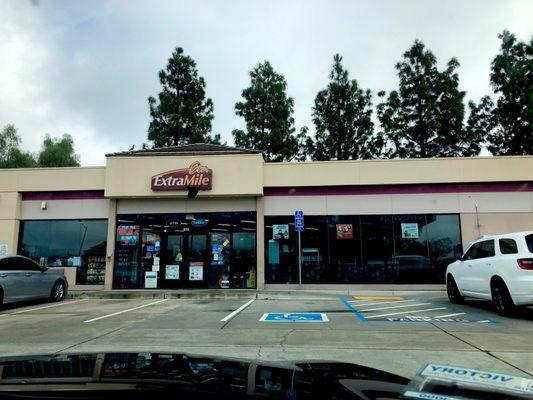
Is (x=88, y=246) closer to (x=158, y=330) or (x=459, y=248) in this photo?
(x=158, y=330)

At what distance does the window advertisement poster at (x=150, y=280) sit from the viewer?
17312 mm

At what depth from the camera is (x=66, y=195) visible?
1841 cm

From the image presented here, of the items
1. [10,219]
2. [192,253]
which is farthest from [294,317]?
[10,219]

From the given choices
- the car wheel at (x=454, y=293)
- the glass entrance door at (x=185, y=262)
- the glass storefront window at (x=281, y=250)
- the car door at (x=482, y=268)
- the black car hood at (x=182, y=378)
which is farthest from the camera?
the glass entrance door at (x=185, y=262)

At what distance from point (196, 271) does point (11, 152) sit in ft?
146

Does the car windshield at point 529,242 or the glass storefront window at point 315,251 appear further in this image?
the glass storefront window at point 315,251

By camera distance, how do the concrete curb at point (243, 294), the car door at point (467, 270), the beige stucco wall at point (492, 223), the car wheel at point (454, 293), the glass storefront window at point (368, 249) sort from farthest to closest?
the glass storefront window at point (368, 249), the beige stucco wall at point (492, 223), the concrete curb at point (243, 294), the car wheel at point (454, 293), the car door at point (467, 270)

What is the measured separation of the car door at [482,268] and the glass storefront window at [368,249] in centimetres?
593

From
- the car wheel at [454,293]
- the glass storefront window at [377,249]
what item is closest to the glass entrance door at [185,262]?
the glass storefront window at [377,249]

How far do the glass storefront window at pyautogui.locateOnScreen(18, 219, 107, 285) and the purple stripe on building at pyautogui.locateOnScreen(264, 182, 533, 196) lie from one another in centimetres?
737

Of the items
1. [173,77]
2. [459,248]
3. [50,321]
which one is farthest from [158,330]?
[173,77]

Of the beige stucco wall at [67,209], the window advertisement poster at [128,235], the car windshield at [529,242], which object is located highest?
the beige stucco wall at [67,209]

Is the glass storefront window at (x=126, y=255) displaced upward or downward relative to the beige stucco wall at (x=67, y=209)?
downward

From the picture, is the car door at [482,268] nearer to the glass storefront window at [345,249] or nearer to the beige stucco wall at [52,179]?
the glass storefront window at [345,249]
